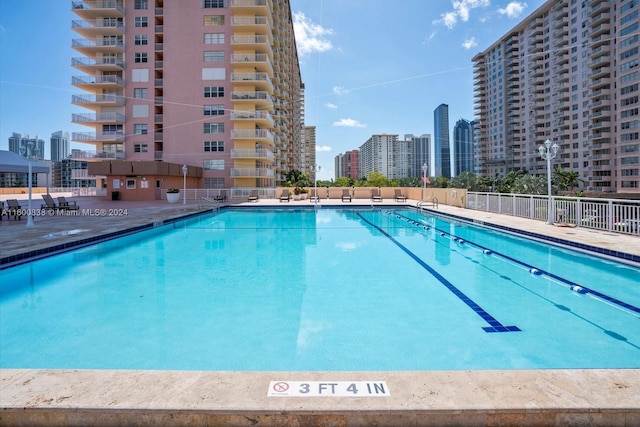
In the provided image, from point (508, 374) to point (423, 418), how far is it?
38.1 inches

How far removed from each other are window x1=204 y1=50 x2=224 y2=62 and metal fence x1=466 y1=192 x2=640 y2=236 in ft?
104

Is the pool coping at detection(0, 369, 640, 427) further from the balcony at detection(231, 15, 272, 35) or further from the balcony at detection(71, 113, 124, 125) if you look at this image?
the balcony at detection(71, 113, 124, 125)

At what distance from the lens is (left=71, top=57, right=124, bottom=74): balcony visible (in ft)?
127

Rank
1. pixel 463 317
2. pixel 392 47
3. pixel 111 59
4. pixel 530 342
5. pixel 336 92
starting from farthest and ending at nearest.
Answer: pixel 111 59 → pixel 336 92 → pixel 392 47 → pixel 463 317 → pixel 530 342

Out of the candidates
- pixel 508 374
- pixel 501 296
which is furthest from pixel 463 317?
pixel 508 374

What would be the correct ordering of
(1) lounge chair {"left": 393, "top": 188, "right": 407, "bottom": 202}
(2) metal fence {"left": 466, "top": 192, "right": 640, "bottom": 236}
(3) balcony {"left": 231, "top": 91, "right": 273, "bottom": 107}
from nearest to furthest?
(2) metal fence {"left": 466, "top": 192, "right": 640, "bottom": 236} → (1) lounge chair {"left": 393, "top": 188, "right": 407, "bottom": 202} → (3) balcony {"left": 231, "top": 91, "right": 273, "bottom": 107}

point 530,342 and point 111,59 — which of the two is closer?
point 530,342

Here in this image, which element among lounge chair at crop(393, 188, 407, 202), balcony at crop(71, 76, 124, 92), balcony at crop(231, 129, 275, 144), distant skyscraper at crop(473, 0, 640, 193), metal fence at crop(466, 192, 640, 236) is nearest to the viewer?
metal fence at crop(466, 192, 640, 236)

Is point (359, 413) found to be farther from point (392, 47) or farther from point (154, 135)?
point (154, 135)

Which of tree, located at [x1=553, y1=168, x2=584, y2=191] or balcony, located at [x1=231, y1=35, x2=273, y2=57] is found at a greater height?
balcony, located at [x1=231, y1=35, x2=273, y2=57]

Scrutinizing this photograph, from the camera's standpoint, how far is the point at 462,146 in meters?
177

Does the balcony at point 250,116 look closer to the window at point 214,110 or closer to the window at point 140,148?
the window at point 214,110

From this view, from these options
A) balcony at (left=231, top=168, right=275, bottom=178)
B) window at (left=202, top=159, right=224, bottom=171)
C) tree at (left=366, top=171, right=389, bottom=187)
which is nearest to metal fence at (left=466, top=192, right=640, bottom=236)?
balcony at (left=231, top=168, right=275, bottom=178)

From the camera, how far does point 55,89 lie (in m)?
35.2
